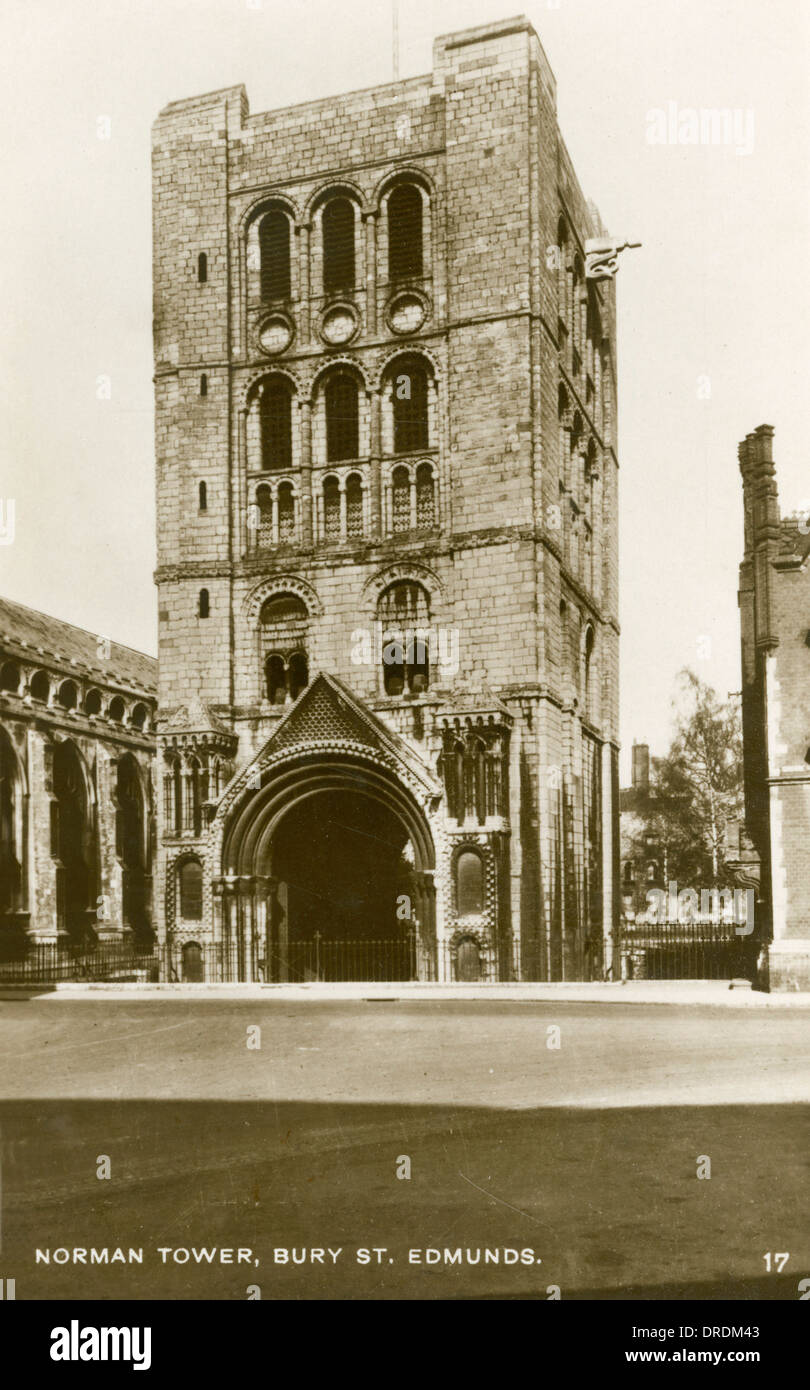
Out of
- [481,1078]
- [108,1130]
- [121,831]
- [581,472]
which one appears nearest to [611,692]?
[581,472]

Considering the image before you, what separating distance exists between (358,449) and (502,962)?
9.67 meters

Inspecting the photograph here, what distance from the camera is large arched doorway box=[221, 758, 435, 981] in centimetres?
2159

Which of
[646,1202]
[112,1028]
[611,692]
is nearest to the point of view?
[646,1202]

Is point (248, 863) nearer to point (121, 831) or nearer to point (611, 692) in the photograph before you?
point (121, 831)

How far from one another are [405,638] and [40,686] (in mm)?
6887

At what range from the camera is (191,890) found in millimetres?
22453

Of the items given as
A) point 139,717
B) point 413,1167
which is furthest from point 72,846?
point 413,1167

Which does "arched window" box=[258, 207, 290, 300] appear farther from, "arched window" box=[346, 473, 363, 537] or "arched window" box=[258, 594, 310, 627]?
"arched window" box=[258, 594, 310, 627]

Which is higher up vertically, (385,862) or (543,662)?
(543,662)

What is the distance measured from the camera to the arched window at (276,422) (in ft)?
76.0

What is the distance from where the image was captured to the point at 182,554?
904 inches

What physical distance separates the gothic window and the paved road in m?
8.43

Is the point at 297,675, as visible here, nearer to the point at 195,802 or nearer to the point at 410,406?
the point at 195,802

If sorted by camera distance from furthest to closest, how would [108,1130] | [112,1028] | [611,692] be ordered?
[611,692]
[112,1028]
[108,1130]
